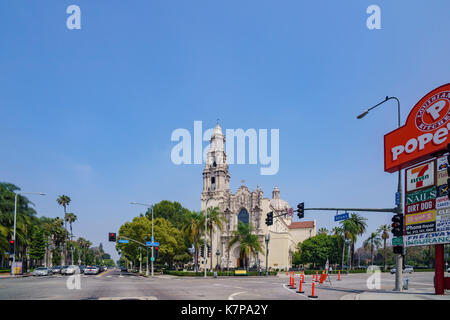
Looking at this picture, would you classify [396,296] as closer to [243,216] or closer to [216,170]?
[243,216]

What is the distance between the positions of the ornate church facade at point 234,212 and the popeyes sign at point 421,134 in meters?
68.9

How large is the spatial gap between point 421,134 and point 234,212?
79.2 m

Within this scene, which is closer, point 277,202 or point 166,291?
point 166,291

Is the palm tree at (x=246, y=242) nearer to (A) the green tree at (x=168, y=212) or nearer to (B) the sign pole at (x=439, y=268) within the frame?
(A) the green tree at (x=168, y=212)

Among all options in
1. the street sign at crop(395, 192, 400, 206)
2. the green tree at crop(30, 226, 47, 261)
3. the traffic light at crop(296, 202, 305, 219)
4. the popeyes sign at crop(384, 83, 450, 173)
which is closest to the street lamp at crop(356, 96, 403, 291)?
the street sign at crop(395, 192, 400, 206)

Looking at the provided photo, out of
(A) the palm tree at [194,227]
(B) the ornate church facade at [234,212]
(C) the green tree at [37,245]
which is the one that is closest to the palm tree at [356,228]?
(B) the ornate church facade at [234,212]

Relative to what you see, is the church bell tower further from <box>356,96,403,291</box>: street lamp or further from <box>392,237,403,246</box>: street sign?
<box>392,237,403,246</box>: street sign

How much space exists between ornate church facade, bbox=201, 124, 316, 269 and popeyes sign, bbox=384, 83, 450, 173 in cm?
6885

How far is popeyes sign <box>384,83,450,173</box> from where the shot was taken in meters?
20.2

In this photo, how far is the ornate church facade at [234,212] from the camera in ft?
310

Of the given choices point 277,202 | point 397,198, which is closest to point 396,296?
point 397,198

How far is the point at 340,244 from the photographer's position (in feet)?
297

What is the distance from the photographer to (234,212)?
98688mm

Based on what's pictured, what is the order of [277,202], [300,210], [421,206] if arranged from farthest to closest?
[277,202]
[300,210]
[421,206]
